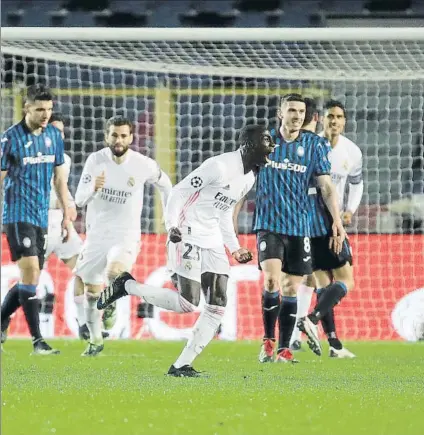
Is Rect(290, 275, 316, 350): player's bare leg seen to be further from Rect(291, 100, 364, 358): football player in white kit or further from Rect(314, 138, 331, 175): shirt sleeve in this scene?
Rect(314, 138, 331, 175): shirt sleeve

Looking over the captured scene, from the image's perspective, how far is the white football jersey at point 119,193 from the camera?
9344 mm

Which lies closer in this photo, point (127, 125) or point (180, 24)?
point (127, 125)

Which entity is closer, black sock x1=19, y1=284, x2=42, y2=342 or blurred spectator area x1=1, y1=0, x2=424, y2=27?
black sock x1=19, y1=284, x2=42, y2=342

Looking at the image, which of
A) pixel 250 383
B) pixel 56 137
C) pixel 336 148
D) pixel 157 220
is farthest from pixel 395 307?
pixel 250 383

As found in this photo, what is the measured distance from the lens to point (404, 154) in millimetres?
12961

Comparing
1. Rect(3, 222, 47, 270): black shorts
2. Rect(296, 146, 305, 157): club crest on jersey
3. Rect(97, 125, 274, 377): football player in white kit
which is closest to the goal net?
Rect(97, 125, 274, 377): football player in white kit

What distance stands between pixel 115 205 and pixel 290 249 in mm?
1669

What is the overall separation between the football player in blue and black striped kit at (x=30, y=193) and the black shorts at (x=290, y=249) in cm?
150

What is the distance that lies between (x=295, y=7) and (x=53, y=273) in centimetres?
720

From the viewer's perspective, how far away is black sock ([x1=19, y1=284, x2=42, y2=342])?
8.92 metres

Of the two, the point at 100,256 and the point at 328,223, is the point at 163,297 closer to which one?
the point at 328,223

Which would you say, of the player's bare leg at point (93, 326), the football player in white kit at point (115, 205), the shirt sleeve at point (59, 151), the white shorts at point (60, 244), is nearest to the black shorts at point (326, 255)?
the football player in white kit at point (115, 205)

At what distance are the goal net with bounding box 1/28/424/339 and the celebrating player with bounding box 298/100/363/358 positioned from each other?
0.68 meters

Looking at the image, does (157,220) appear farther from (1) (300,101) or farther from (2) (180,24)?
(2) (180,24)
